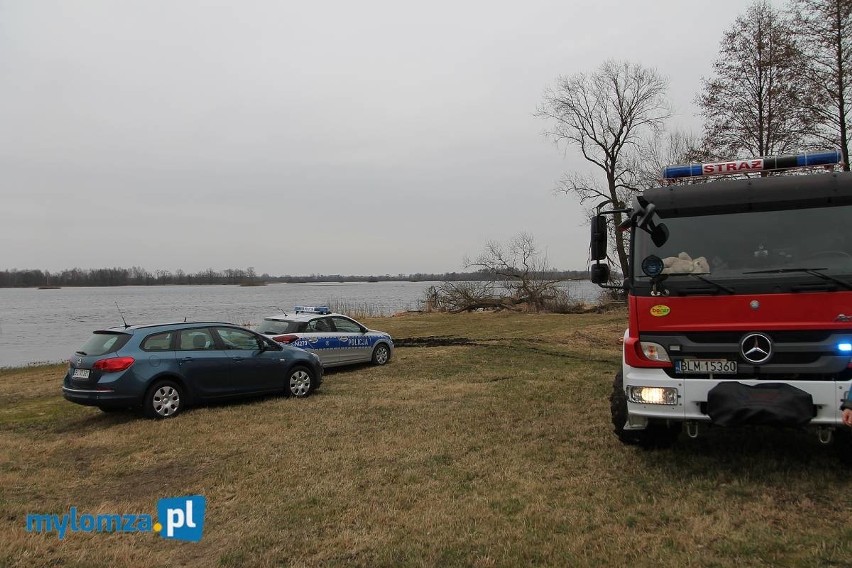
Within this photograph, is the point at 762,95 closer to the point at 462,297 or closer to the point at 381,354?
the point at 381,354

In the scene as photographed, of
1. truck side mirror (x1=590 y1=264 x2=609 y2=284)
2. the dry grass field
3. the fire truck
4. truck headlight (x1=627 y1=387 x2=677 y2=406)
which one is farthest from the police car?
the fire truck

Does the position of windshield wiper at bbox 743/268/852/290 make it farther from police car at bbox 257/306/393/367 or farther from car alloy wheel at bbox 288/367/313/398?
police car at bbox 257/306/393/367

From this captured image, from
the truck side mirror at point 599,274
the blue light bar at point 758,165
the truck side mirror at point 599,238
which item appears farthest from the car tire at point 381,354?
the blue light bar at point 758,165

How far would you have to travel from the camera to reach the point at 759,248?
5.19 metres

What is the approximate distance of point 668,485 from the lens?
5191 millimetres

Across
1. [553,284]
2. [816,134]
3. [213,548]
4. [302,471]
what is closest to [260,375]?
[302,471]

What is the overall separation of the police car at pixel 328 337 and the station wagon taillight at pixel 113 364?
4166 mm

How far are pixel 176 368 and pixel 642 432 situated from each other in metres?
6.81

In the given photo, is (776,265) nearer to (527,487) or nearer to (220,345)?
(527,487)

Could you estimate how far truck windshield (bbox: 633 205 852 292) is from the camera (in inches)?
196

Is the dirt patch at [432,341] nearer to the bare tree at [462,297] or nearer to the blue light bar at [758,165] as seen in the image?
the blue light bar at [758,165]

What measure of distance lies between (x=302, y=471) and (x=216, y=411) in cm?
395

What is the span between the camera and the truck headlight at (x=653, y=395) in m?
5.15
